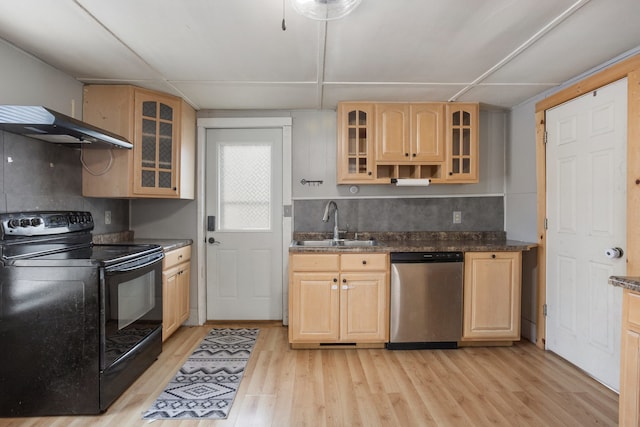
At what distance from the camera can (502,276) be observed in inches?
106

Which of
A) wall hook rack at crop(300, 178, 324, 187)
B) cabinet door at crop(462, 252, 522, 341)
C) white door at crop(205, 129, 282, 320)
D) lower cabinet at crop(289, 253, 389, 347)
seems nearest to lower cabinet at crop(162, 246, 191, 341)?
white door at crop(205, 129, 282, 320)

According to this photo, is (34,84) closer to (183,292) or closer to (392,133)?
(183,292)

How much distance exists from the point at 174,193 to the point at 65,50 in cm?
123

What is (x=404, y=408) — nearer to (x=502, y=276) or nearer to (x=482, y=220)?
(x=502, y=276)

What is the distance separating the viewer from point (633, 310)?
1.42 m

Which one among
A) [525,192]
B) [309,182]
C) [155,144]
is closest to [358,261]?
[309,182]

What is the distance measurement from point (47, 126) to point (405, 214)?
2848 mm

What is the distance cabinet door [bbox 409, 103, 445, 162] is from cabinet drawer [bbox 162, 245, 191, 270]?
232 cm

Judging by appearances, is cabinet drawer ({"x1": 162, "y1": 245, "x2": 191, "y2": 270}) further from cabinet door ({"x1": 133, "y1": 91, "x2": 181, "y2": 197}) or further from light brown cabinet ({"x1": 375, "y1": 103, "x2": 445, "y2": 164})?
light brown cabinet ({"x1": 375, "y1": 103, "x2": 445, "y2": 164})

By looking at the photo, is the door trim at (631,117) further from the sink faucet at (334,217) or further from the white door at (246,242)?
the white door at (246,242)

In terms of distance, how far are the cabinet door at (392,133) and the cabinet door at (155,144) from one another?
1818 mm

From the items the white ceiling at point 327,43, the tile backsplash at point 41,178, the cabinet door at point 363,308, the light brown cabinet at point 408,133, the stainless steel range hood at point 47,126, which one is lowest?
the cabinet door at point 363,308

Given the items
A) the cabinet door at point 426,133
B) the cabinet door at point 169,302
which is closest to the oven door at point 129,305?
the cabinet door at point 169,302

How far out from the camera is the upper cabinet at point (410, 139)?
2.94 meters
